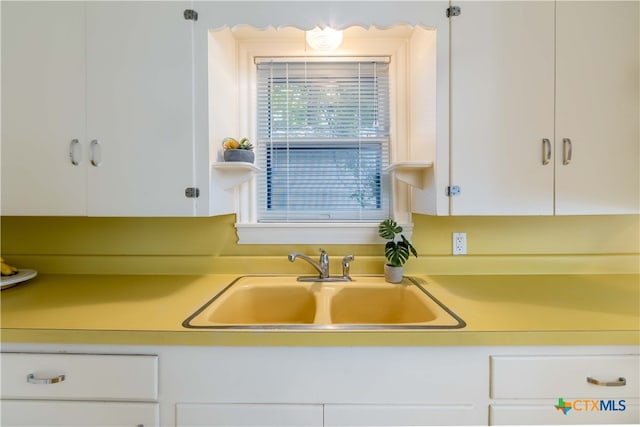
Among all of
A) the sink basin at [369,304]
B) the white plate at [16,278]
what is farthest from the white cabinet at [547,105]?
the white plate at [16,278]

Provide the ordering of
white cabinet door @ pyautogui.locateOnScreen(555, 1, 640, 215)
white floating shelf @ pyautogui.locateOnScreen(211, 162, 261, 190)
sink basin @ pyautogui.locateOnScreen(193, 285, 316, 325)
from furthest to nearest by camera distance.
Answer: sink basin @ pyautogui.locateOnScreen(193, 285, 316, 325) < white floating shelf @ pyautogui.locateOnScreen(211, 162, 261, 190) < white cabinet door @ pyautogui.locateOnScreen(555, 1, 640, 215)

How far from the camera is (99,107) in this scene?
4.11 ft

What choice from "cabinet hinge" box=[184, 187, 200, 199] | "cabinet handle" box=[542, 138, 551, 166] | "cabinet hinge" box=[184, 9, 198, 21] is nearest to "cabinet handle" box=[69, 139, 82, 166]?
"cabinet hinge" box=[184, 187, 200, 199]

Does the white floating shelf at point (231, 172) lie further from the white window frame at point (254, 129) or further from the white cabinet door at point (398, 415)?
the white cabinet door at point (398, 415)

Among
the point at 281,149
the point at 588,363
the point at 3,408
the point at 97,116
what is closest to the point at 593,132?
the point at 588,363

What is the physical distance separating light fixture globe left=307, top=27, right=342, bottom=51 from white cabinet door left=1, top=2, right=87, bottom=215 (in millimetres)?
994

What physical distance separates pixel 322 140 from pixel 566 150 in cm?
112

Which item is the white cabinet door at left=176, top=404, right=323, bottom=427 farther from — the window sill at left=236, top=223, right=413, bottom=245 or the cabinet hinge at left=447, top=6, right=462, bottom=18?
the cabinet hinge at left=447, top=6, right=462, bottom=18

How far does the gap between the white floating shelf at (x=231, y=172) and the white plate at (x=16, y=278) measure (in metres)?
1.03

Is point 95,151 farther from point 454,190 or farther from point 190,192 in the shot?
point 454,190

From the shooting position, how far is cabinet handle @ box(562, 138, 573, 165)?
124 cm

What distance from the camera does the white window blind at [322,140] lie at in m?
1.69

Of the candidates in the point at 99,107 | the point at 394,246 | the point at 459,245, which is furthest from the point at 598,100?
the point at 99,107

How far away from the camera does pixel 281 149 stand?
171cm
